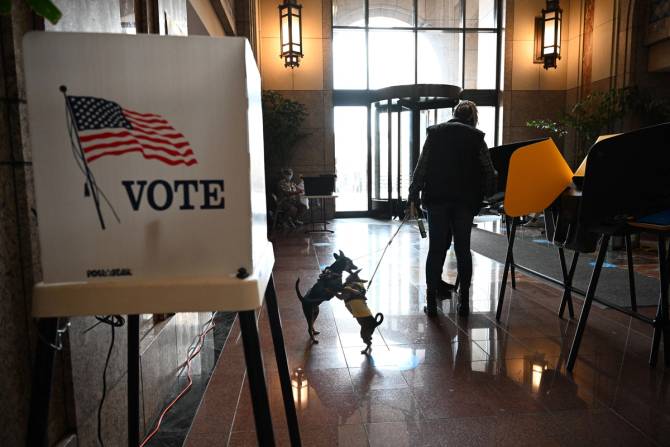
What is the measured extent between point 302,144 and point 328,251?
4.14m

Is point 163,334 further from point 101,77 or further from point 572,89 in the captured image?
point 572,89

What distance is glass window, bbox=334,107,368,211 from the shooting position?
10.3 meters

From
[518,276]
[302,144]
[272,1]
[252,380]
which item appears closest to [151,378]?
[252,380]

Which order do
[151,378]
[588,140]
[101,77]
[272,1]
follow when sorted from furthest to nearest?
[272,1] → [588,140] → [151,378] → [101,77]

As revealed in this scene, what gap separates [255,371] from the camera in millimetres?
909

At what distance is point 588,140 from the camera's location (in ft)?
27.2

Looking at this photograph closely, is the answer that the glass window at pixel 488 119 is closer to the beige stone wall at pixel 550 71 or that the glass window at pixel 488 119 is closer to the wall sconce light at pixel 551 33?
the beige stone wall at pixel 550 71

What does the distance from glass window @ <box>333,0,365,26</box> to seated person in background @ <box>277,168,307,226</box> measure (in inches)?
152

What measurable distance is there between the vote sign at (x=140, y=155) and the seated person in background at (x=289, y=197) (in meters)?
7.53

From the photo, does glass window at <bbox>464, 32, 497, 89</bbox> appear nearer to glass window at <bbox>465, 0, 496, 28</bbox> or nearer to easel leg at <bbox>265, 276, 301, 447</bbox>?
glass window at <bbox>465, 0, 496, 28</bbox>

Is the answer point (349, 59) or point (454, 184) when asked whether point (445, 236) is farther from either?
point (349, 59)

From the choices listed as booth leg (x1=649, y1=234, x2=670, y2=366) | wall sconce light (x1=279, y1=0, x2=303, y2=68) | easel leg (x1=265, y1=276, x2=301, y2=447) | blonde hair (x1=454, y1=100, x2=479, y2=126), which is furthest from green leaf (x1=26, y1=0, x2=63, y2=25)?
wall sconce light (x1=279, y1=0, x2=303, y2=68)

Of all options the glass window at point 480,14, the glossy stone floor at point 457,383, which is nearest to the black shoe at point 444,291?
the glossy stone floor at point 457,383

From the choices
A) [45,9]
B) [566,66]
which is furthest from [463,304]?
[566,66]
